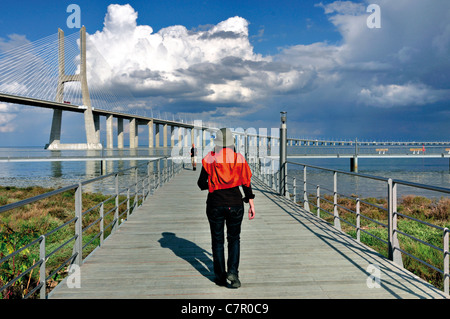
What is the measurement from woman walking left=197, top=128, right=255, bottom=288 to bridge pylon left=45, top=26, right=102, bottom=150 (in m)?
55.6

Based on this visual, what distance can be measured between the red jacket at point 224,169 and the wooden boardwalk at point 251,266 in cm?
107

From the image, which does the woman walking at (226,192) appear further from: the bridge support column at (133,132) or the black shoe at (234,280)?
the bridge support column at (133,132)

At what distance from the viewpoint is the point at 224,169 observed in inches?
141

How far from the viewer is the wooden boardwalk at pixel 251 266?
3555 millimetres

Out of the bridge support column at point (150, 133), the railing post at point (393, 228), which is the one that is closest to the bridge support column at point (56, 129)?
the bridge support column at point (150, 133)

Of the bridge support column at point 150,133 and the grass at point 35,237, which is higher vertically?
the bridge support column at point 150,133

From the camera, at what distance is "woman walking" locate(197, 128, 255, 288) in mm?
3574

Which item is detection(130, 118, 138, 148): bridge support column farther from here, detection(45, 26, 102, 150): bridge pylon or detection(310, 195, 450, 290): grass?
detection(310, 195, 450, 290): grass

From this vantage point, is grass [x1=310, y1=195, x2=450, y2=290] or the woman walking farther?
grass [x1=310, y1=195, x2=450, y2=290]

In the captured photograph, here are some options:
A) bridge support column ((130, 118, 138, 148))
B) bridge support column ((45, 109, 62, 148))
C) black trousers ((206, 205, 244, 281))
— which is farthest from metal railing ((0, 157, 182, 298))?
bridge support column ((130, 118, 138, 148))
